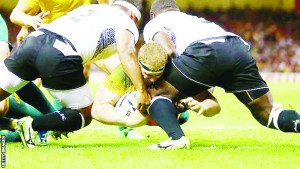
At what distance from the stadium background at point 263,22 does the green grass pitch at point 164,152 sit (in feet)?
85.1

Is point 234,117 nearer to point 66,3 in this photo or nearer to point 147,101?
point 66,3

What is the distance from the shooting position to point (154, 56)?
659 centimetres

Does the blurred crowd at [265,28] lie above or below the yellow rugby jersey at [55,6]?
below

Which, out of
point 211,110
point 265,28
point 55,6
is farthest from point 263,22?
point 211,110

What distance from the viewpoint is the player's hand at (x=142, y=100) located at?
6.69 meters

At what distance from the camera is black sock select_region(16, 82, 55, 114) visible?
7828mm

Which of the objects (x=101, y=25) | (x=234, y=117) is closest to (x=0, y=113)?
(x=101, y=25)

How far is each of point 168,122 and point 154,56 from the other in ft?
1.98

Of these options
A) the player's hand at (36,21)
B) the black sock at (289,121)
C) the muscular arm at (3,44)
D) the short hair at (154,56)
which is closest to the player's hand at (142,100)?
the short hair at (154,56)

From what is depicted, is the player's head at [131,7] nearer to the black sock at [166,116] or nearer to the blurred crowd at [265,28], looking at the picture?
the black sock at [166,116]

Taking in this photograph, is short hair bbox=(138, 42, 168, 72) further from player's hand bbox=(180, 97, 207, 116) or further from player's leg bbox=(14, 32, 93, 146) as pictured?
player's leg bbox=(14, 32, 93, 146)

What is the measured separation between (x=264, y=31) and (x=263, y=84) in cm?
3013

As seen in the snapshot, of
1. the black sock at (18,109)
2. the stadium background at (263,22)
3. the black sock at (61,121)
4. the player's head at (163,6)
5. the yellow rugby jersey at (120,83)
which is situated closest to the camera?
the black sock at (61,121)

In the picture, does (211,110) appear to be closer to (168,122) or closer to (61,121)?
(168,122)
